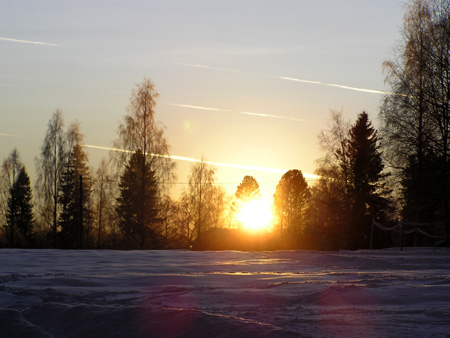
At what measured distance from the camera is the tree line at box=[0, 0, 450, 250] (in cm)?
2223

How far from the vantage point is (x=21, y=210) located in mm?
51875

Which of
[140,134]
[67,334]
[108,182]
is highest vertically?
[140,134]

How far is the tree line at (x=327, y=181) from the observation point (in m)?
22.2

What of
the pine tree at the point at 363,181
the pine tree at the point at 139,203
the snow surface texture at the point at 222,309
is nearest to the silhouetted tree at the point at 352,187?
the pine tree at the point at 363,181

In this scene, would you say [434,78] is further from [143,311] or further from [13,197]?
[13,197]

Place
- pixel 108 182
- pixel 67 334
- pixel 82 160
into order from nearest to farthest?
pixel 67 334
pixel 108 182
pixel 82 160

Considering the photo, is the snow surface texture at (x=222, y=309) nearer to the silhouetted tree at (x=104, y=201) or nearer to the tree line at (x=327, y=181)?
the tree line at (x=327, y=181)

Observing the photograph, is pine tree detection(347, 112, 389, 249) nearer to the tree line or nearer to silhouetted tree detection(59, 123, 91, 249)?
the tree line

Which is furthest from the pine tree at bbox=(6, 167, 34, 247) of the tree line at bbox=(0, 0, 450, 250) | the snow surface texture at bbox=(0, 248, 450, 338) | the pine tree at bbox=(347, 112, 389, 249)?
the snow surface texture at bbox=(0, 248, 450, 338)

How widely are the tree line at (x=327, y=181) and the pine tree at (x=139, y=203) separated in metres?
0.06

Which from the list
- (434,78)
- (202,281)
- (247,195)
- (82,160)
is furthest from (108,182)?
(247,195)

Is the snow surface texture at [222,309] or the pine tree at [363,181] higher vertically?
the pine tree at [363,181]

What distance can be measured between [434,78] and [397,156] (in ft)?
11.2

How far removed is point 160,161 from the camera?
32.5 meters
